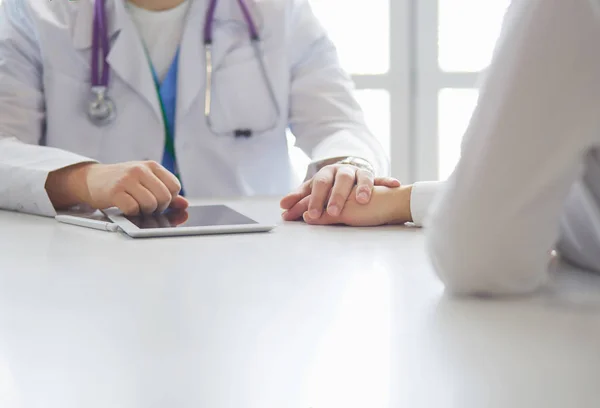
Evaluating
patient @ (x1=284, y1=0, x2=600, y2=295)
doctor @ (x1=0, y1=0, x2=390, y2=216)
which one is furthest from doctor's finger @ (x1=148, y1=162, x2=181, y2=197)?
patient @ (x1=284, y1=0, x2=600, y2=295)

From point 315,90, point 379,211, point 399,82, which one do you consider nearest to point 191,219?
point 379,211

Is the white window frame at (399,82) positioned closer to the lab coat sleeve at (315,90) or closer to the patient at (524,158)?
the lab coat sleeve at (315,90)

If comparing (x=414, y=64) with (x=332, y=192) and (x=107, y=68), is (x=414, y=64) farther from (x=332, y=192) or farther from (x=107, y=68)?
(x=332, y=192)

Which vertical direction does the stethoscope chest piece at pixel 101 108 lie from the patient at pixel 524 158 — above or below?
below

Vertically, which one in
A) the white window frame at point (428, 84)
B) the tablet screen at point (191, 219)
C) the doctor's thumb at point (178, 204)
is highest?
the tablet screen at point (191, 219)

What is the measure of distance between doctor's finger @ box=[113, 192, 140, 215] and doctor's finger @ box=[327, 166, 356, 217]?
0.27 meters

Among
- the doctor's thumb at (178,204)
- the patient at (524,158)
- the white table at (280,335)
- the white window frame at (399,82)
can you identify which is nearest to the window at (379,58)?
the white window frame at (399,82)

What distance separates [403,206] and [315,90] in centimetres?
62

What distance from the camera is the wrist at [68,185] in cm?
109

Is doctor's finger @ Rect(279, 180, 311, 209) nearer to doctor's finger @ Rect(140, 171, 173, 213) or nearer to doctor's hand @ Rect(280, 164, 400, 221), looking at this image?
doctor's hand @ Rect(280, 164, 400, 221)

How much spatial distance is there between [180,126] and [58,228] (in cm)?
53

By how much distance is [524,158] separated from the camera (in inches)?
18.9

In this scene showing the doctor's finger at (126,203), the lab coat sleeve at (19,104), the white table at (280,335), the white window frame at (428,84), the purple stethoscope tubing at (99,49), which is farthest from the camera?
the white window frame at (428,84)

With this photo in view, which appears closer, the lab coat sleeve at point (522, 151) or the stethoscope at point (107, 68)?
the lab coat sleeve at point (522, 151)
